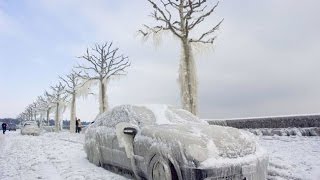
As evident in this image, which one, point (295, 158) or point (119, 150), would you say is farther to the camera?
point (295, 158)

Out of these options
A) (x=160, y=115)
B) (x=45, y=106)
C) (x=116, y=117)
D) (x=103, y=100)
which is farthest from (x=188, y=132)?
(x=45, y=106)

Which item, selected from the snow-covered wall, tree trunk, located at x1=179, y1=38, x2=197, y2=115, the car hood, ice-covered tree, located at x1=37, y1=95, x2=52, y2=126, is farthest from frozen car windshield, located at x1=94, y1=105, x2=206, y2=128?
ice-covered tree, located at x1=37, y1=95, x2=52, y2=126

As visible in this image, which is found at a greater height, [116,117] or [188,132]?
[116,117]

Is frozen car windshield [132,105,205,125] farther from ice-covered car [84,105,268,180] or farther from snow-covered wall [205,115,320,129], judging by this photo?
snow-covered wall [205,115,320,129]

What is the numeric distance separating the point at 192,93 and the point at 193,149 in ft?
46.1

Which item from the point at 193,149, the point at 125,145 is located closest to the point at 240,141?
the point at 193,149

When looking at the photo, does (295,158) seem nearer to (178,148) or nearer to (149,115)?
(149,115)

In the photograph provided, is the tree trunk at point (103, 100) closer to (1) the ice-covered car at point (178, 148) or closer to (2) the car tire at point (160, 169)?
(1) the ice-covered car at point (178, 148)

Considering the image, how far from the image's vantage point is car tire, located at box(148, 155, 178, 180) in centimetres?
609

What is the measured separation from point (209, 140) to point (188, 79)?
13.9m

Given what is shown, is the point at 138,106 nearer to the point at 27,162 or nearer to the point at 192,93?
the point at 27,162

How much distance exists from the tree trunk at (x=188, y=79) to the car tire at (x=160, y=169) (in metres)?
12.9

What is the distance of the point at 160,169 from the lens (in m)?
6.39

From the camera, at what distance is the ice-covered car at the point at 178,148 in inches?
229
